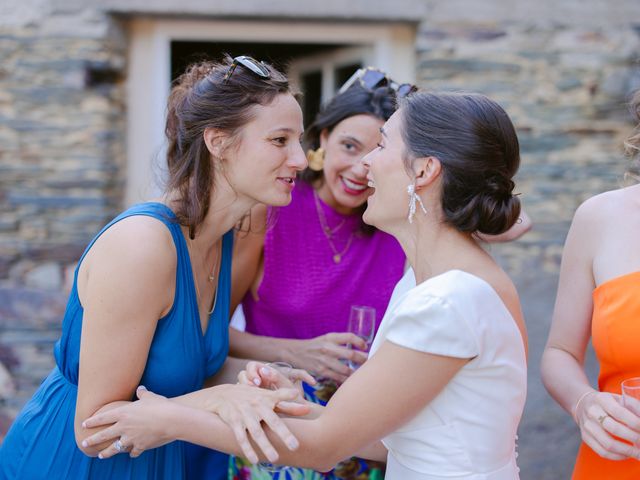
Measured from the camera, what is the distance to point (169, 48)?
4863 mm

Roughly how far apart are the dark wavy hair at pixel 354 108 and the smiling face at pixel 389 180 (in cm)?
83

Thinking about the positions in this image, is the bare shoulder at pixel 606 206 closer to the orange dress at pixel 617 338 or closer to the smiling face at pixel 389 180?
the orange dress at pixel 617 338

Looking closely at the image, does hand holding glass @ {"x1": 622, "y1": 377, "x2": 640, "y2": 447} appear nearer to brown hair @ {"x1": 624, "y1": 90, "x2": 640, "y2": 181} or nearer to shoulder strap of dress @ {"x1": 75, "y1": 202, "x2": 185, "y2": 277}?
brown hair @ {"x1": 624, "y1": 90, "x2": 640, "y2": 181}

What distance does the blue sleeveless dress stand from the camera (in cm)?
214

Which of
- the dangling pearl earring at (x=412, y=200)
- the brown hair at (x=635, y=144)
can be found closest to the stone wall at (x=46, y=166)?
the dangling pearl earring at (x=412, y=200)

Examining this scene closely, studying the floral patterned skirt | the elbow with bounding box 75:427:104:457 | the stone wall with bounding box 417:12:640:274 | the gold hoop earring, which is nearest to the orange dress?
the floral patterned skirt

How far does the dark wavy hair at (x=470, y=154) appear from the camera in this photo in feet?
6.24

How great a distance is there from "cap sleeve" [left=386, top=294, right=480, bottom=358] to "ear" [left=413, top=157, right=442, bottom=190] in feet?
1.20

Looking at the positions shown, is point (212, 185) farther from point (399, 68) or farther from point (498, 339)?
point (399, 68)

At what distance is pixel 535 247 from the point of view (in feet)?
16.0

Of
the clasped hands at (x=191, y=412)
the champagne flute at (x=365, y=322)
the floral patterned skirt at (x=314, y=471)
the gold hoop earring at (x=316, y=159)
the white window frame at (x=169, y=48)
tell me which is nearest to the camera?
the clasped hands at (x=191, y=412)

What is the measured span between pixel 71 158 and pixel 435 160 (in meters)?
3.42

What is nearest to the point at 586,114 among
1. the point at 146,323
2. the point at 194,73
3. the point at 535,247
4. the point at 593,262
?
the point at 535,247

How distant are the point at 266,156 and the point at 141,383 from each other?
0.82m
